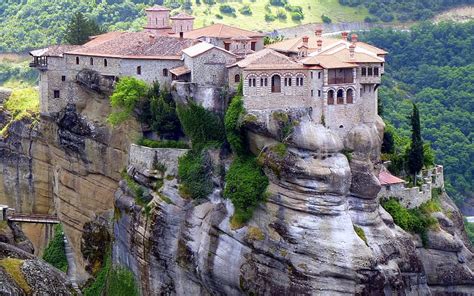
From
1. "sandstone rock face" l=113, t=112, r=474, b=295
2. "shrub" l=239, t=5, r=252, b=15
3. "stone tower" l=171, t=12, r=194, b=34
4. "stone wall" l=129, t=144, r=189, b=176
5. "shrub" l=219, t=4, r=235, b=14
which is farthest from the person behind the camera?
"shrub" l=239, t=5, r=252, b=15

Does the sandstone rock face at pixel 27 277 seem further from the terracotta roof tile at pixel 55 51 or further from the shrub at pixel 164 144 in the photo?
the terracotta roof tile at pixel 55 51

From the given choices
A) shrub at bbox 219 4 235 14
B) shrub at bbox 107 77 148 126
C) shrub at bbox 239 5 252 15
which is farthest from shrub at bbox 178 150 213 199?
shrub at bbox 239 5 252 15

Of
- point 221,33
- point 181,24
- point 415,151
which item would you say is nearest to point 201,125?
point 221,33

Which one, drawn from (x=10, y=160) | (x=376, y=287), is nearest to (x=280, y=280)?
(x=376, y=287)

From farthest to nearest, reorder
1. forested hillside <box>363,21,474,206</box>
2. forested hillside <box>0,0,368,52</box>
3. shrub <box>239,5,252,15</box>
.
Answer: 1. shrub <box>239,5,252,15</box>
2. forested hillside <box>0,0,368,52</box>
3. forested hillside <box>363,21,474,206</box>

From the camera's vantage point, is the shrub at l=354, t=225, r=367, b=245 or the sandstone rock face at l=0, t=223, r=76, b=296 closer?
the sandstone rock face at l=0, t=223, r=76, b=296

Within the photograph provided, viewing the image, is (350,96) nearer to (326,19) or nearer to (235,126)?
(235,126)

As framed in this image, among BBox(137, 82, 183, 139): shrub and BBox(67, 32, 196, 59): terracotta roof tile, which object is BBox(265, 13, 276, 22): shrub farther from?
BBox(137, 82, 183, 139): shrub
